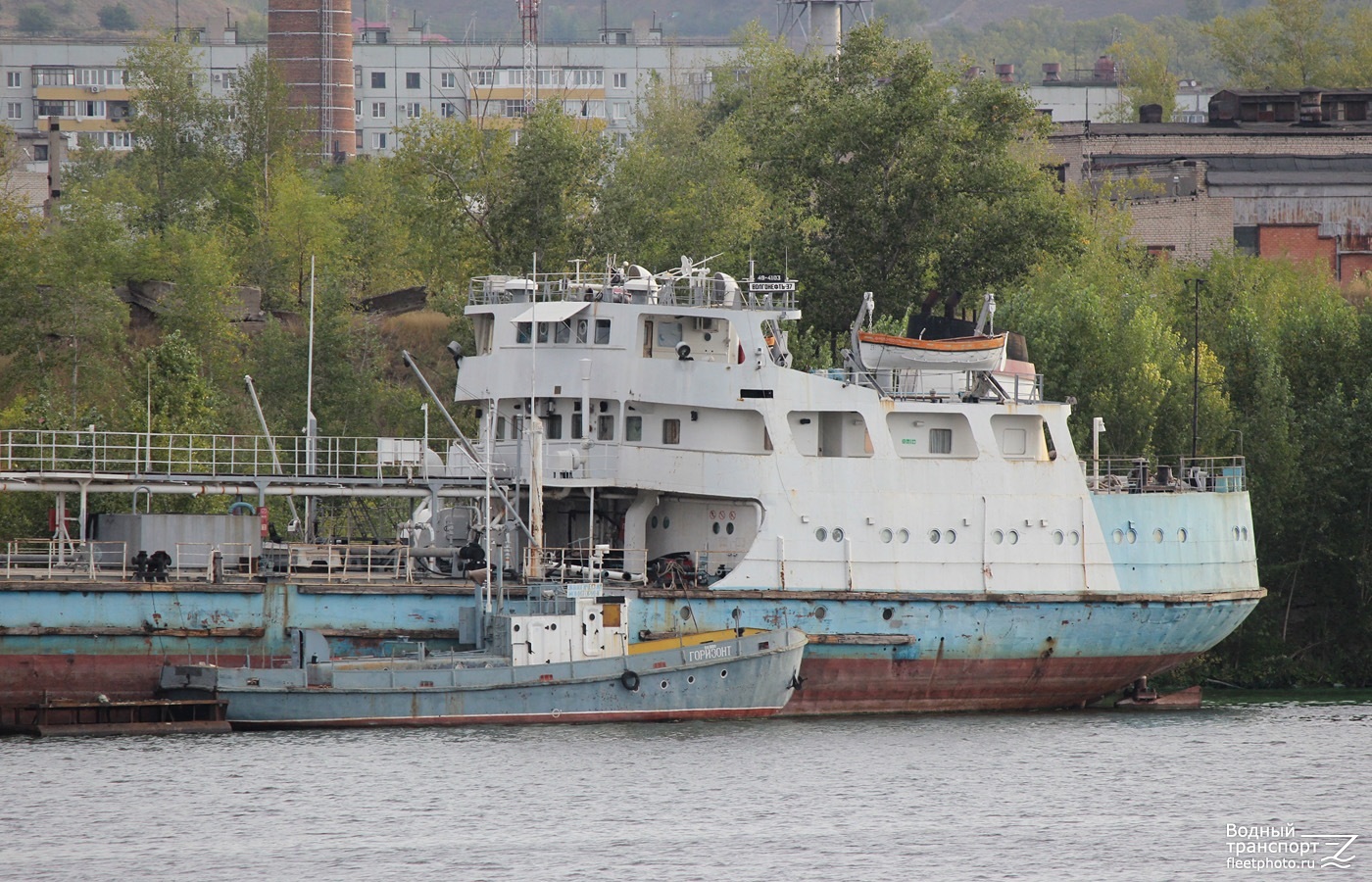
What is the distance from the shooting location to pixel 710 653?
39.7 metres

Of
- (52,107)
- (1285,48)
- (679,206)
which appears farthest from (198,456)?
(1285,48)

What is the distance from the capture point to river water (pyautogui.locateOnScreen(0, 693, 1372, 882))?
99.9 ft

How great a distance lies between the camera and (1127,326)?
187 feet

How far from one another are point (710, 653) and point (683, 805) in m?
6.32

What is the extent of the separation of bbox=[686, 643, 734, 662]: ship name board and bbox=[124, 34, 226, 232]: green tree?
153 feet

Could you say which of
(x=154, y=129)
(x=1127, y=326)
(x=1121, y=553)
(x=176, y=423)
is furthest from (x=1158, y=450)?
(x=154, y=129)

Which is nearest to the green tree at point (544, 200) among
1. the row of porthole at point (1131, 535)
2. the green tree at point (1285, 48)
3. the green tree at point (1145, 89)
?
the row of porthole at point (1131, 535)

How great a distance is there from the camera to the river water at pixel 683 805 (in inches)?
1199

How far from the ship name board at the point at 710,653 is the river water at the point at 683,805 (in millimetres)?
1306

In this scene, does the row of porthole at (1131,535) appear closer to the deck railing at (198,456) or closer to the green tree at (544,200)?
the deck railing at (198,456)

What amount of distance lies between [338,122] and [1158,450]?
6472 cm

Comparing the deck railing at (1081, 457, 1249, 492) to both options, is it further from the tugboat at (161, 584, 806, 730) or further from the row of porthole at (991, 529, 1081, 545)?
the tugboat at (161, 584, 806, 730)

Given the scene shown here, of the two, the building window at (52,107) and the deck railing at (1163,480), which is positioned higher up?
the building window at (52,107)

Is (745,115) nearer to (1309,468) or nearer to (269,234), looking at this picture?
(269,234)
